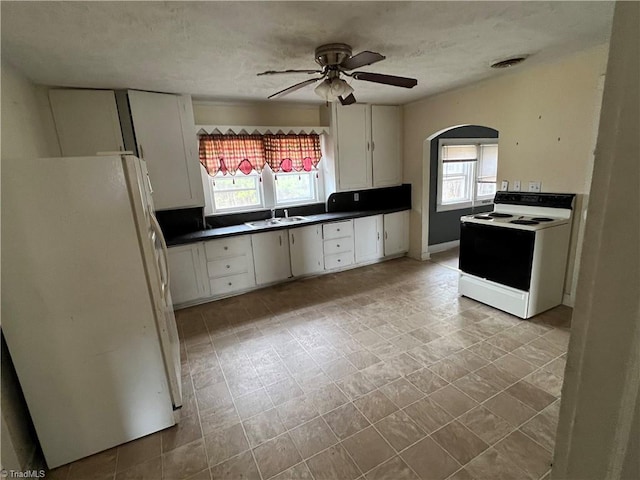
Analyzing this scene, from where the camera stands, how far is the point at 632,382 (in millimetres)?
432

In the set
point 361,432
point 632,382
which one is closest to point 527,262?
point 361,432

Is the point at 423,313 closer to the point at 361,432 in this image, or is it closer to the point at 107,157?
the point at 361,432

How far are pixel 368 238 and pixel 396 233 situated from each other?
54cm

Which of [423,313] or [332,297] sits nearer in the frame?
[423,313]

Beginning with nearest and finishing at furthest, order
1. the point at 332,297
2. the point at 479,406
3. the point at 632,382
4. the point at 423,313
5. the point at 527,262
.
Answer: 1. the point at 632,382
2. the point at 479,406
3. the point at 527,262
4. the point at 423,313
5. the point at 332,297

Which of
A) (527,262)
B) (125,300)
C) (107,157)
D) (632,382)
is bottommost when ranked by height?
(527,262)

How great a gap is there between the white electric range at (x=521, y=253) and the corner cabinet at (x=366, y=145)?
181 cm

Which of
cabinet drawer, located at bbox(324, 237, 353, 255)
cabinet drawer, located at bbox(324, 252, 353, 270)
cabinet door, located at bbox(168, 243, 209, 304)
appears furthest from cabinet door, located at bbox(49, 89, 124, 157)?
cabinet drawer, located at bbox(324, 252, 353, 270)

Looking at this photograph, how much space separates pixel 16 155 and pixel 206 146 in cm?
185

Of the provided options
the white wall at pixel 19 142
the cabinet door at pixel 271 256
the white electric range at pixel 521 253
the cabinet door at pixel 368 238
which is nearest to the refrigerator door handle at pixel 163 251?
the white wall at pixel 19 142

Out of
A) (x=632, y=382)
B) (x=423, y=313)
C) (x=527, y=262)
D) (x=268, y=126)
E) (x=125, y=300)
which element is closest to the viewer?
(x=632, y=382)

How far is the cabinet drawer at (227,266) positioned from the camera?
3.72 meters

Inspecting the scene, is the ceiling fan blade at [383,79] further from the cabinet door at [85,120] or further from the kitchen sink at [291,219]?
the cabinet door at [85,120]

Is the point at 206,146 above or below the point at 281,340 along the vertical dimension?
above
